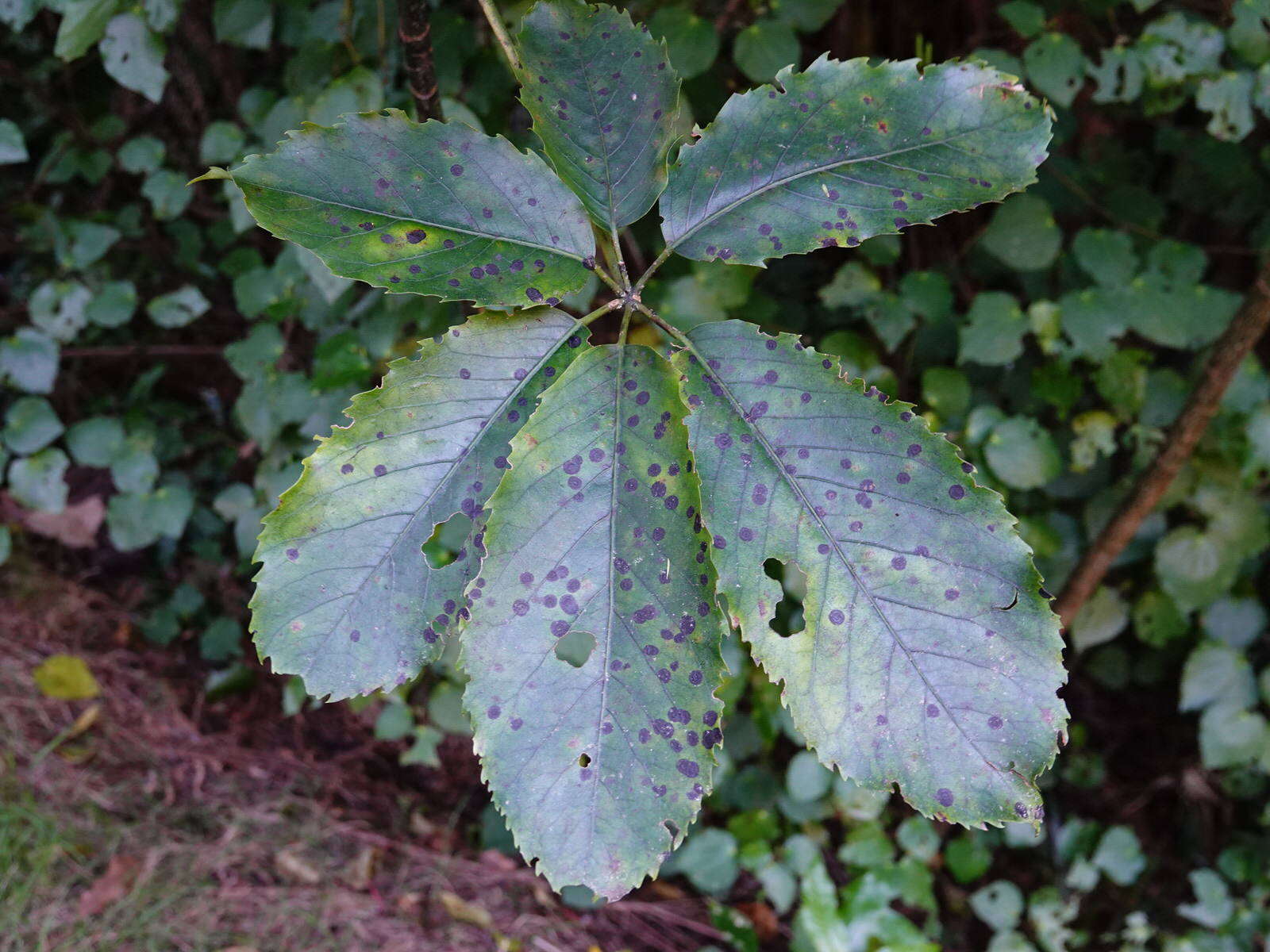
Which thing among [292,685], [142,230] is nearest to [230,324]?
[142,230]

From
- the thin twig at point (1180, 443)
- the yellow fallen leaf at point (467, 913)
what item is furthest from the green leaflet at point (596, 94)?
the yellow fallen leaf at point (467, 913)

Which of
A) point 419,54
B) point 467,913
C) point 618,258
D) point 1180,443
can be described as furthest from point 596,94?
point 467,913

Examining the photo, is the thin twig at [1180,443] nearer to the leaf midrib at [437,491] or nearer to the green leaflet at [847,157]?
the green leaflet at [847,157]

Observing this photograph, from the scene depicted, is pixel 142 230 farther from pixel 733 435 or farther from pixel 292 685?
pixel 733 435

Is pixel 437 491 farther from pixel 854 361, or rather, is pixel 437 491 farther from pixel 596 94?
pixel 854 361

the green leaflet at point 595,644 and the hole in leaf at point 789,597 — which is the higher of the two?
the green leaflet at point 595,644

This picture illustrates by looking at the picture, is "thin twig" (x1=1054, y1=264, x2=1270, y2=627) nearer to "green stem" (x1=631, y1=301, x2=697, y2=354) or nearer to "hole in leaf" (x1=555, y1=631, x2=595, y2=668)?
"hole in leaf" (x1=555, y1=631, x2=595, y2=668)
